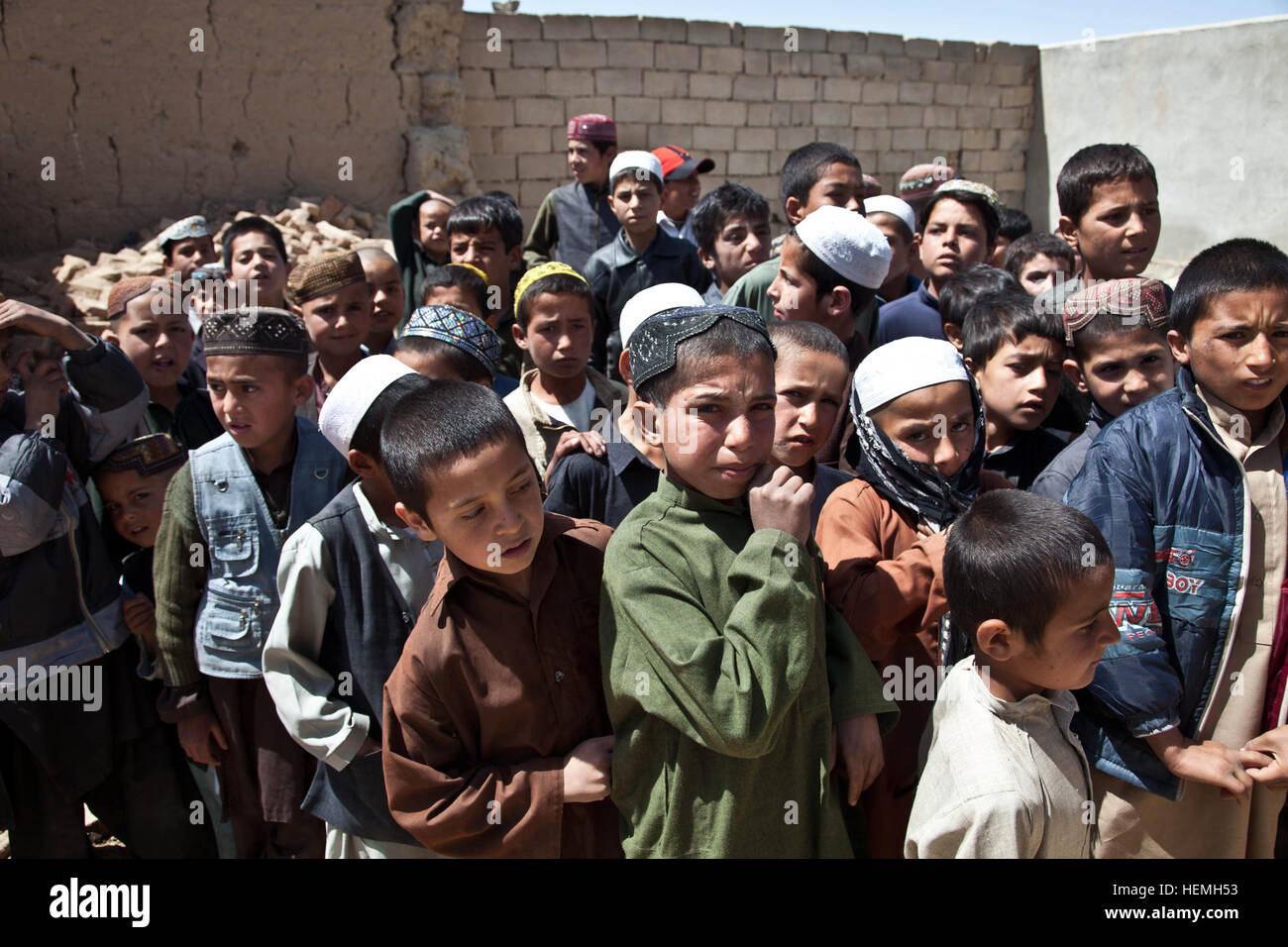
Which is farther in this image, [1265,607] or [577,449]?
[577,449]

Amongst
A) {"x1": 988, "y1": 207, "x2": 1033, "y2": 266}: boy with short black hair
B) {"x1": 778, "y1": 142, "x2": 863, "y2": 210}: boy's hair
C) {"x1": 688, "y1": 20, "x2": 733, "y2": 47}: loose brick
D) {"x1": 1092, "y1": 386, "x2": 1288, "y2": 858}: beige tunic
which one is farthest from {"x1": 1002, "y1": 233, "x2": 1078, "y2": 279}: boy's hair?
{"x1": 688, "y1": 20, "x2": 733, "y2": 47}: loose brick

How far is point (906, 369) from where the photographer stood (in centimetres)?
229

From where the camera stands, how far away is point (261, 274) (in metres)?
4.20

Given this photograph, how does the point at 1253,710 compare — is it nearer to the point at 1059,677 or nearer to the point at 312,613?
the point at 1059,677

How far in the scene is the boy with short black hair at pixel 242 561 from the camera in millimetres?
2588

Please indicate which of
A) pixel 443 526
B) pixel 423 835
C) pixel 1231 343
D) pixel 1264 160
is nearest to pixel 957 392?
pixel 1231 343

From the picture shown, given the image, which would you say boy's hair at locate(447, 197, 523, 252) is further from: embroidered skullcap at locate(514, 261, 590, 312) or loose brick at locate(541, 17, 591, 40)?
loose brick at locate(541, 17, 591, 40)

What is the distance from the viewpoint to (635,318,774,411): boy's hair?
1.82m

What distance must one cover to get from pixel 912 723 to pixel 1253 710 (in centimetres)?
83

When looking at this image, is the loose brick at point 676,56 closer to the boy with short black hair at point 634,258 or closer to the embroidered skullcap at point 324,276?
the boy with short black hair at point 634,258

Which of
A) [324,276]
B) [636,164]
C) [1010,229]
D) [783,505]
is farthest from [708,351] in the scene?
[1010,229]

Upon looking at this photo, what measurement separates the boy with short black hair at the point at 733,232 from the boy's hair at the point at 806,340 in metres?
2.49

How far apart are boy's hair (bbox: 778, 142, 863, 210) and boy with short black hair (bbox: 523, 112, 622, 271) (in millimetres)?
1460

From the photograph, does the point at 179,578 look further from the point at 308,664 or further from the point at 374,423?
the point at 374,423
